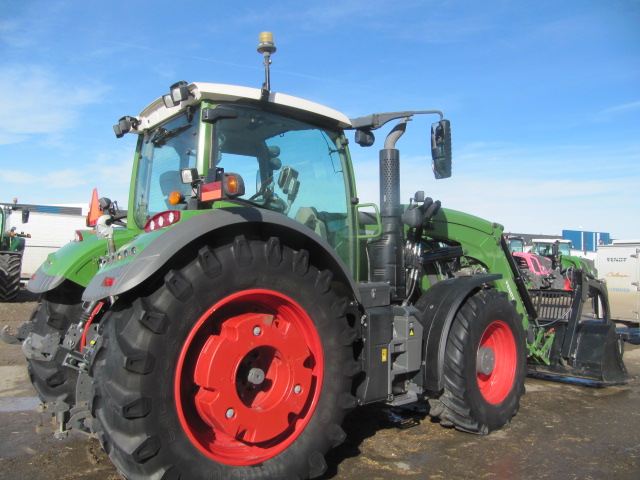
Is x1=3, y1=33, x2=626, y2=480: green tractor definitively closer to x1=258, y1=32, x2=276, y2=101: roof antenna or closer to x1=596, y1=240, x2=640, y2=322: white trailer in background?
x1=258, y1=32, x2=276, y2=101: roof antenna

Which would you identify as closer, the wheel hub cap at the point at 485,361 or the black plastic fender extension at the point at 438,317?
the black plastic fender extension at the point at 438,317

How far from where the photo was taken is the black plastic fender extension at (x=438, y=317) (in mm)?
4156

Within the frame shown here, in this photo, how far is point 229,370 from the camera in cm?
299

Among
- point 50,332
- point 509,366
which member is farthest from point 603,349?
point 50,332

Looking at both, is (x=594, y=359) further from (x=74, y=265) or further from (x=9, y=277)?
(x=9, y=277)

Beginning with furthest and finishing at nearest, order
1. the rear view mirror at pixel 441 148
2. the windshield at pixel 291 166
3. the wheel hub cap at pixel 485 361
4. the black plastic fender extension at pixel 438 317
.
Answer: the wheel hub cap at pixel 485 361 < the rear view mirror at pixel 441 148 < the black plastic fender extension at pixel 438 317 < the windshield at pixel 291 166

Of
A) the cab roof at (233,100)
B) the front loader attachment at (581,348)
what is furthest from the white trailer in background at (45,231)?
the front loader attachment at (581,348)

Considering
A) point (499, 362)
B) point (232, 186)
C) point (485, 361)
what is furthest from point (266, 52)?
→ point (499, 362)

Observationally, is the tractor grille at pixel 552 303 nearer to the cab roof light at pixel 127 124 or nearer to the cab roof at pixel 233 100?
the cab roof at pixel 233 100

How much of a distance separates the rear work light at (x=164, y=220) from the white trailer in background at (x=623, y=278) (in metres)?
11.3

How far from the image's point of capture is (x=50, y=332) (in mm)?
4129

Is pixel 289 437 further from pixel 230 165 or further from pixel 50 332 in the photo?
pixel 50 332

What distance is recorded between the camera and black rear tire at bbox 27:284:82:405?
4047 mm

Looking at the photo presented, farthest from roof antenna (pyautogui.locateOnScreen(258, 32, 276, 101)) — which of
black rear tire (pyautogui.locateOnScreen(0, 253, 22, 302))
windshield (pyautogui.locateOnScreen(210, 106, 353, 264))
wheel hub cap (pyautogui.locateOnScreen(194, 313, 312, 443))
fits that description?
black rear tire (pyautogui.locateOnScreen(0, 253, 22, 302))
